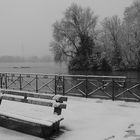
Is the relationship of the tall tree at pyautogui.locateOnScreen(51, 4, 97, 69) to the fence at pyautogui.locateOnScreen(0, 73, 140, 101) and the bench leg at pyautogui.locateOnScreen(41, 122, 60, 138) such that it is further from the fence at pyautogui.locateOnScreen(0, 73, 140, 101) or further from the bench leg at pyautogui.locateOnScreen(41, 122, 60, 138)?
the bench leg at pyautogui.locateOnScreen(41, 122, 60, 138)

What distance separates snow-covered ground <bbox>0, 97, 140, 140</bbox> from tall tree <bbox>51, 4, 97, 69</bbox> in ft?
99.8

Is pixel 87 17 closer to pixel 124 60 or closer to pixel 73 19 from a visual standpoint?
pixel 73 19

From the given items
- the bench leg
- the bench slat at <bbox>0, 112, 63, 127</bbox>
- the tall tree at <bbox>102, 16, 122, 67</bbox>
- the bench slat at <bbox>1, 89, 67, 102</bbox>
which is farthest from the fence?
the tall tree at <bbox>102, 16, 122, 67</bbox>

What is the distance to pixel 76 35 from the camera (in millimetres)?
37688

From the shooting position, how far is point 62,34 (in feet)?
122

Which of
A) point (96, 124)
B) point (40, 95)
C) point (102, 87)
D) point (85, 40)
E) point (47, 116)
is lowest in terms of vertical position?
point (96, 124)

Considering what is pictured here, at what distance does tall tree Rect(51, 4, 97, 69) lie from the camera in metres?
37.4

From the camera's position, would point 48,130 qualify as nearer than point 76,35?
Yes

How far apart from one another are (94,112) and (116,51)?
29667mm

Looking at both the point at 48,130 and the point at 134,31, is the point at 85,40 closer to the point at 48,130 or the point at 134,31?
the point at 134,31

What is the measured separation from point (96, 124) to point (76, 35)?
33.0 m

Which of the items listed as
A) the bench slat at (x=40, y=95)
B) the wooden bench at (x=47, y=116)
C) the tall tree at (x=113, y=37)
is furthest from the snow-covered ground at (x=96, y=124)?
the tall tree at (x=113, y=37)

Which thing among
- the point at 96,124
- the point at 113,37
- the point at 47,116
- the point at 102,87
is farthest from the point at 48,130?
the point at 113,37

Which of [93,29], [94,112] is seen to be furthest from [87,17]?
[94,112]
